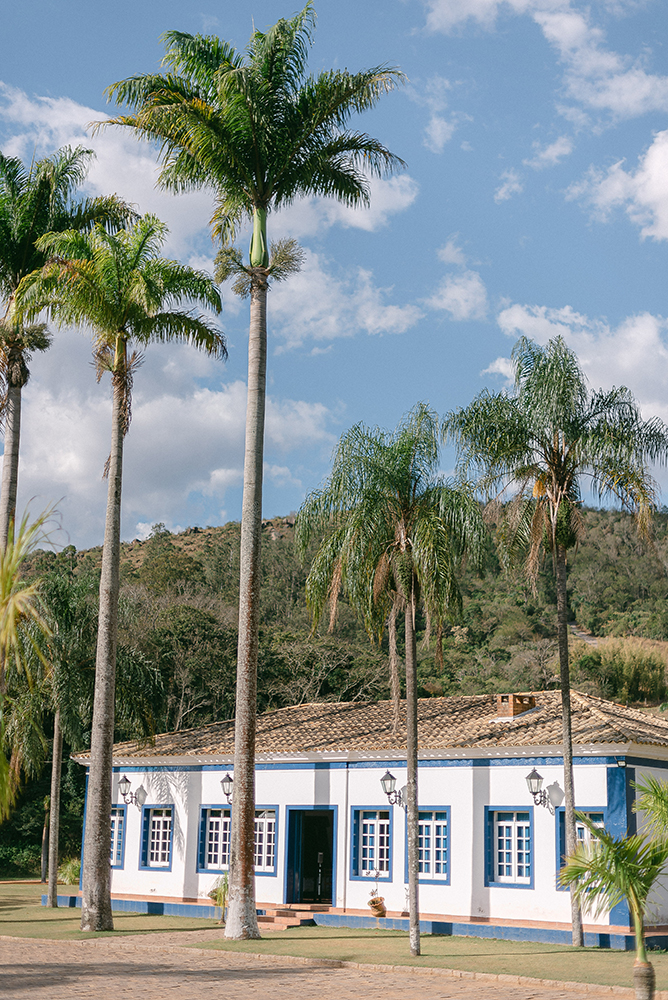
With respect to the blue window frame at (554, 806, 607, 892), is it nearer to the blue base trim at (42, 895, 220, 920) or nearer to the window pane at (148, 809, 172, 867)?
the blue base trim at (42, 895, 220, 920)

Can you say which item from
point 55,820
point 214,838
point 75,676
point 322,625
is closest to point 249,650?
point 75,676

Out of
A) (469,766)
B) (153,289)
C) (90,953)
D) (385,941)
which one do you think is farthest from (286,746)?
(153,289)

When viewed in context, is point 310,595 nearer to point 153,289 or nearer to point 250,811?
point 250,811

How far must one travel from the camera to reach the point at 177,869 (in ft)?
76.0

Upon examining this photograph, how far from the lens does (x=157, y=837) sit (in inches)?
942

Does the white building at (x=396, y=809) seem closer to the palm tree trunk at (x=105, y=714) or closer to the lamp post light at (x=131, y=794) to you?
the lamp post light at (x=131, y=794)

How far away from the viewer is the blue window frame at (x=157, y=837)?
77.3 ft

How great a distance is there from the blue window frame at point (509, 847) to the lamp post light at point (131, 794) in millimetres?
9218

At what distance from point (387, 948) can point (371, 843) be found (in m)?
4.90

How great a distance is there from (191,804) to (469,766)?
23.8 ft

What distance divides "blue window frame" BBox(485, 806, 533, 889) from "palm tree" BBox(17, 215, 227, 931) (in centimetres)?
698

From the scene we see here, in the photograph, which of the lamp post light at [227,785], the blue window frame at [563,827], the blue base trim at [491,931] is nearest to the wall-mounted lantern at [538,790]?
the blue window frame at [563,827]

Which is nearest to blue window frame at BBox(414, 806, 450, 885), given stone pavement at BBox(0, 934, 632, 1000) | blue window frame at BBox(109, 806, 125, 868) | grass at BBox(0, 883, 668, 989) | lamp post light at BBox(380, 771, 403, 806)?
lamp post light at BBox(380, 771, 403, 806)

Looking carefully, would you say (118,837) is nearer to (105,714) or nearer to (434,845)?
(105,714)
